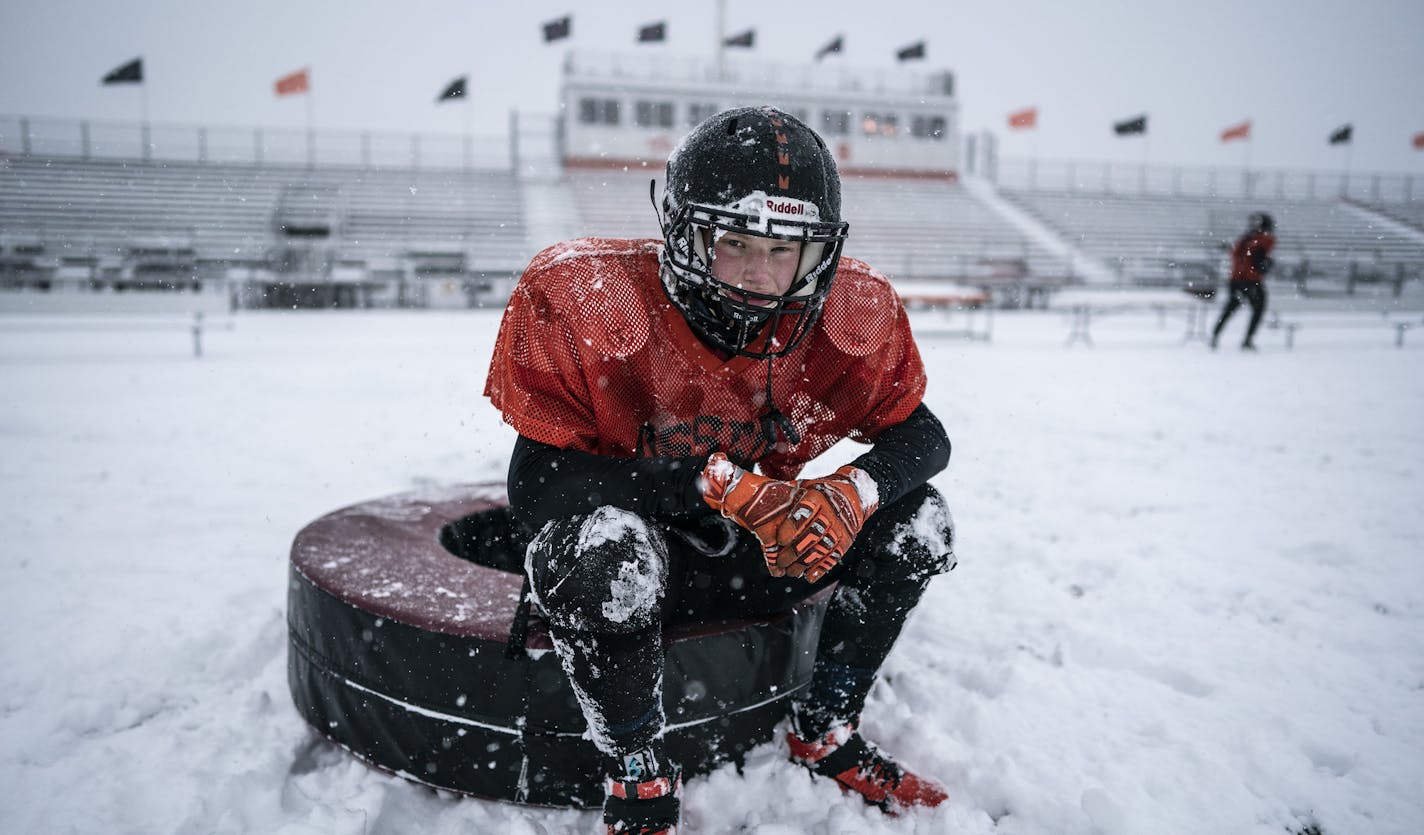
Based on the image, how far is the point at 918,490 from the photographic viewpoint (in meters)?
1.65

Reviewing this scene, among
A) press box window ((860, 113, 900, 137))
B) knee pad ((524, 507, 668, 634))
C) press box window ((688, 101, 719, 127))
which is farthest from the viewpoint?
press box window ((860, 113, 900, 137))

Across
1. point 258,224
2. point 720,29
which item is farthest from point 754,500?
point 720,29

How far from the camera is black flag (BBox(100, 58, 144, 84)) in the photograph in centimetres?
2008

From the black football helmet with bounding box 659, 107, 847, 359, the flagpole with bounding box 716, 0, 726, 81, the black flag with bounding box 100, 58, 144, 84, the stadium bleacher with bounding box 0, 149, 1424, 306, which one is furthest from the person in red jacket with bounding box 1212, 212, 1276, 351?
the black flag with bounding box 100, 58, 144, 84

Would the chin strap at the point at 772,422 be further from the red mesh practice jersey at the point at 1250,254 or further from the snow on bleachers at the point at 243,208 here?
the snow on bleachers at the point at 243,208

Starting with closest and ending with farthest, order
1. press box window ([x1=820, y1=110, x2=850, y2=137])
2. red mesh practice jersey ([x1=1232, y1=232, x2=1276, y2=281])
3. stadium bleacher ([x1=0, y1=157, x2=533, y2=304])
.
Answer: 1. red mesh practice jersey ([x1=1232, y1=232, x2=1276, y2=281])
2. stadium bleacher ([x1=0, y1=157, x2=533, y2=304])
3. press box window ([x1=820, y1=110, x2=850, y2=137])

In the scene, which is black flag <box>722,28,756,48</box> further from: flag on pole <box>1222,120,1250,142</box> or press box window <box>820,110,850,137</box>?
flag on pole <box>1222,120,1250,142</box>

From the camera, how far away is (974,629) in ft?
7.90

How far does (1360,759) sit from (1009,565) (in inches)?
49.2

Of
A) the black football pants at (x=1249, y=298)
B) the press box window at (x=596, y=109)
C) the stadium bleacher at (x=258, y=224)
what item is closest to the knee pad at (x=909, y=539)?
the black football pants at (x=1249, y=298)

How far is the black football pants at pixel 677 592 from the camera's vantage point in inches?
52.2

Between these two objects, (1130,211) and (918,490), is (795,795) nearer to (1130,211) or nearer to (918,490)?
(918,490)

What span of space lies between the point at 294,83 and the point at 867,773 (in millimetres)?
27063

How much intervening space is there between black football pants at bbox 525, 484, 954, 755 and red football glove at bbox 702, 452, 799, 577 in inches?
5.5
